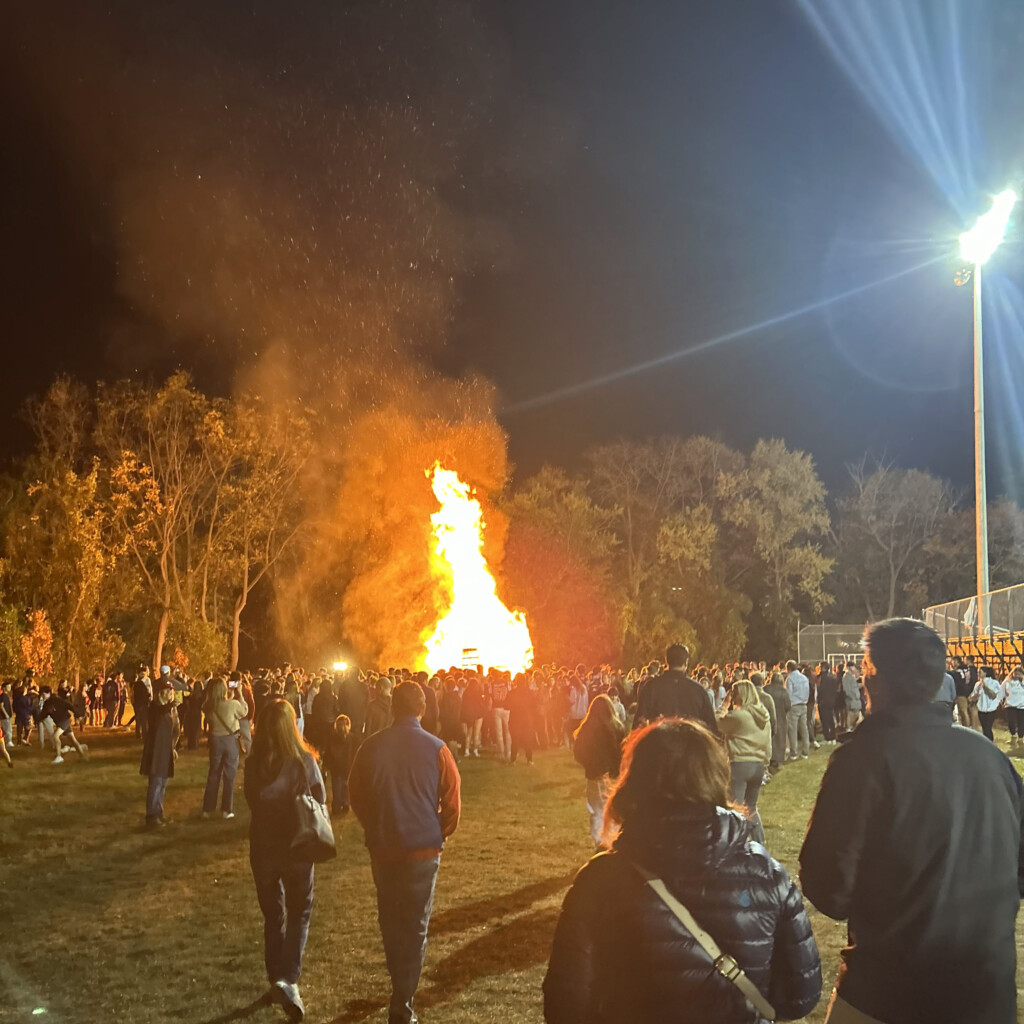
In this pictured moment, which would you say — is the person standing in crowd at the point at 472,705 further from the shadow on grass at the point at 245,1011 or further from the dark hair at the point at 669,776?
the dark hair at the point at 669,776

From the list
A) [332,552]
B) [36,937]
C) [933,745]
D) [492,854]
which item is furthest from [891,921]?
[332,552]

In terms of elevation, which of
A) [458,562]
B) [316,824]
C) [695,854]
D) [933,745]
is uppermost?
[458,562]

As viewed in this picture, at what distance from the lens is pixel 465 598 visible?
4028 centimetres

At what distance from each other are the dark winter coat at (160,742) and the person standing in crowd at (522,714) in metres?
7.81

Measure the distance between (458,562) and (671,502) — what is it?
12866 mm

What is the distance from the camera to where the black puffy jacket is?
2.44 m

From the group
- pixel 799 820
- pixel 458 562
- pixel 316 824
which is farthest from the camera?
pixel 458 562

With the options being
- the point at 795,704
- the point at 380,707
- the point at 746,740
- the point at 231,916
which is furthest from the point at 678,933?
the point at 795,704

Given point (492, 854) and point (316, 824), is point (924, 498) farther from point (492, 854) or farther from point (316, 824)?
point (316, 824)

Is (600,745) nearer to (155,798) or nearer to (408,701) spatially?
(408,701)

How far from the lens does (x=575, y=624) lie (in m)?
41.7

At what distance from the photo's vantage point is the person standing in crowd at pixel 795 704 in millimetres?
18281

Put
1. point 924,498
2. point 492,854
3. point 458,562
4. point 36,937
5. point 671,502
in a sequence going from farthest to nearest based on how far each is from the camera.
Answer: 1. point 924,498
2. point 671,502
3. point 458,562
4. point 492,854
5. point 36,937

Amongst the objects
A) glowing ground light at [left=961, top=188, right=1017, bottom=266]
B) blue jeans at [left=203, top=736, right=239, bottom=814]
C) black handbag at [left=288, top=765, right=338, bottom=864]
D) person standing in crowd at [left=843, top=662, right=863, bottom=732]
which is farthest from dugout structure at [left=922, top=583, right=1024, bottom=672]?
black handbag at [left=288, top=765, right=338, bottom=864]
